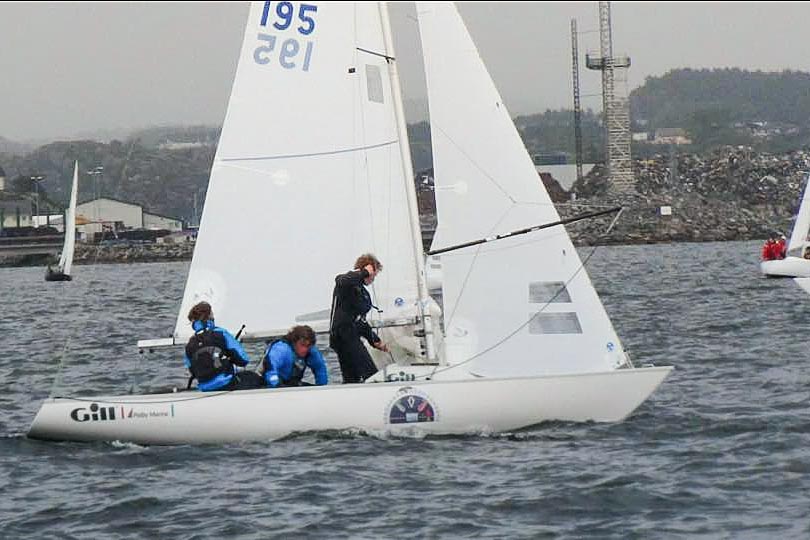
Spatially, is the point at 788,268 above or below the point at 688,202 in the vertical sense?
below

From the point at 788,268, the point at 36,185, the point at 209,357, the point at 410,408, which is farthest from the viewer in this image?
the point at 36,185

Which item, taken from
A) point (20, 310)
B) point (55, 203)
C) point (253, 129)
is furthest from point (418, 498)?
point (55, 203)

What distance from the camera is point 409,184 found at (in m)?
14.0

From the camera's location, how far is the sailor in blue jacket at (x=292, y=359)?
533 inches

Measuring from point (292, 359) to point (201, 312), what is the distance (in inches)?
35.0

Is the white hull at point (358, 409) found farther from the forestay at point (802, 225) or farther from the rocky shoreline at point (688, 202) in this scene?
the rocky shoreline at point (688, 202)

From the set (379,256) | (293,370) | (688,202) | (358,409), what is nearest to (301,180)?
(379,256)

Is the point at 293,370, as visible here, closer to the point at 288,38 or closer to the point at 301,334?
the point at 301,334

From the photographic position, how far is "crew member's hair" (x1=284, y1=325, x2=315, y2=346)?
1355cm

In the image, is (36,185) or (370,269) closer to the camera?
(370,269)

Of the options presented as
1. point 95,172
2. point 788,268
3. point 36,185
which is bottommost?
point 788,268

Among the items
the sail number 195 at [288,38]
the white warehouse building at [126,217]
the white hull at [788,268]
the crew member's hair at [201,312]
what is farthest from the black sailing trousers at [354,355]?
the white warehouse building at [126,217]

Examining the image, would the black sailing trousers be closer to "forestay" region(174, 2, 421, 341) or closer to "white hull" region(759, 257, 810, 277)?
"forestay" region(174, 2, 421, 341)

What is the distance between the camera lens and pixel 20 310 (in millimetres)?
40750
